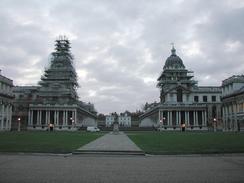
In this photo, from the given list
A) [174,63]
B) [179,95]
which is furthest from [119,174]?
[174,63]

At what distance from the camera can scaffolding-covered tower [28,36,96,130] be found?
448 ft

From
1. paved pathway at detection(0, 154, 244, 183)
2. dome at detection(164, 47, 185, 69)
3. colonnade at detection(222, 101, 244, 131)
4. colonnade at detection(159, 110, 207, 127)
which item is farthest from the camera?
dome at detection(164, 47, 185, 69)

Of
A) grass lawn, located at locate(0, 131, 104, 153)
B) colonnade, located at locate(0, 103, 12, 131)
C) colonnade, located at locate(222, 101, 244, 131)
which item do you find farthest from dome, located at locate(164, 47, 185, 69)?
grass lawn, located at locate(0, 131, 104, 153)

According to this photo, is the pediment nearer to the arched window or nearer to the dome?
the arched window

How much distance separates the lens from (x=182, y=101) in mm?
142000

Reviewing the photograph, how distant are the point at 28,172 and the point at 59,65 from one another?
137 m

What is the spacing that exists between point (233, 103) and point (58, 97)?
73901 millimetres

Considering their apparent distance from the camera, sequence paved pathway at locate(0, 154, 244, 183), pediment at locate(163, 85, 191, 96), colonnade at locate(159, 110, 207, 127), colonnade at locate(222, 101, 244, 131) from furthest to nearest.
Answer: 1. pediment at locate(163, 85, 191, 96)
2. colonnade at locate(159, 110, 207, 127)
3. colonnade at locate(222, 101, 244, 131)
4. paved pathway at locate(0, 154, 244, 183)

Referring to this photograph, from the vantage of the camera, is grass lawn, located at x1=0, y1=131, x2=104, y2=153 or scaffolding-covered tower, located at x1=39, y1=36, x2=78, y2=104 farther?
scaffolding-covered tower, located at x1=39, y1=36, x2=78, y2=104

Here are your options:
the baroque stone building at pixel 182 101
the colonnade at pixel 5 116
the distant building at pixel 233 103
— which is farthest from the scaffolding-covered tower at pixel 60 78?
the distant building at pixel 233 103

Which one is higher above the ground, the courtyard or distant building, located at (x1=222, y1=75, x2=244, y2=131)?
distant building, located at (x1=222, y1=75, x2=244, y2=131)

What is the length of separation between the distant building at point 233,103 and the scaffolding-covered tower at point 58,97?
59268 mm

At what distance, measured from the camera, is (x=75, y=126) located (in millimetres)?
134125

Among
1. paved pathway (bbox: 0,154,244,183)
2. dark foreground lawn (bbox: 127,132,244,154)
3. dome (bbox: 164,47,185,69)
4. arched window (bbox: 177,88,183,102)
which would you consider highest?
dome (bbox: 164,47,185,69)
